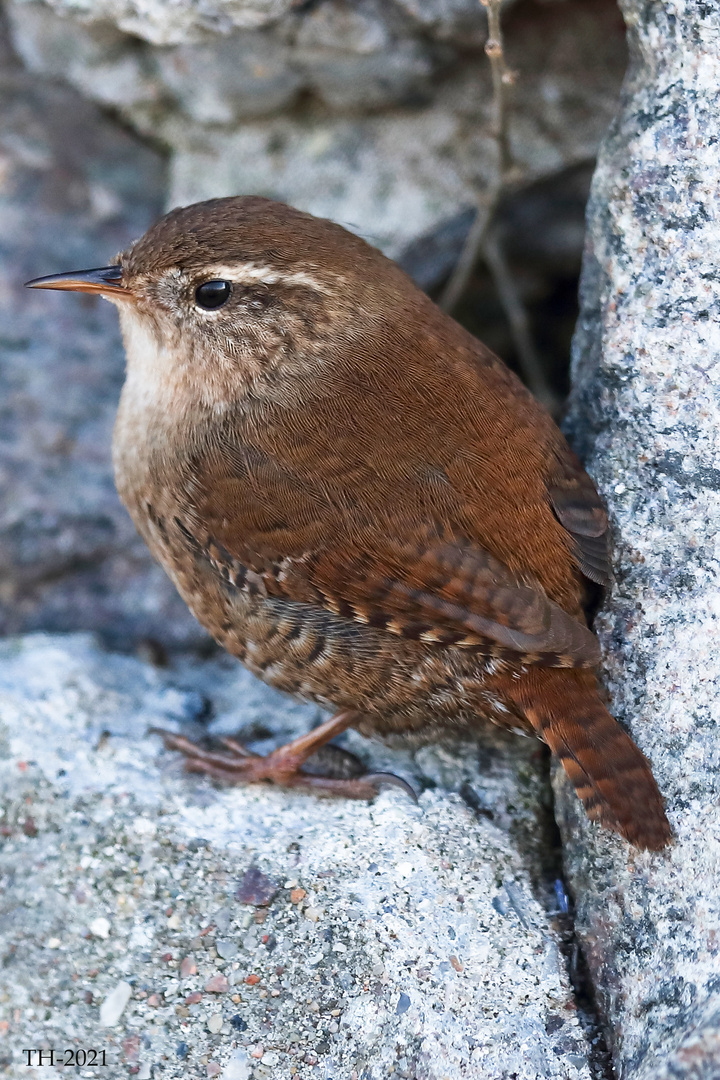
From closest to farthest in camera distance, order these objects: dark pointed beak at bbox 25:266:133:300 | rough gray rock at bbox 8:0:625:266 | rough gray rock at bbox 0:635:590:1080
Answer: rough gray rock at bbox 0:635:590:1080
dark pointed beak at bbox 25:266:133:300
rough gray rock at bbox 8:0:625:266

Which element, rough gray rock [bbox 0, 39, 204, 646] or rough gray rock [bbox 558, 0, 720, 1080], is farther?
rough gray rock [bbox 0, 39, 204, 646]

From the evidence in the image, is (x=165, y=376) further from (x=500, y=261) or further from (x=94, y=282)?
(x=500, y=261)

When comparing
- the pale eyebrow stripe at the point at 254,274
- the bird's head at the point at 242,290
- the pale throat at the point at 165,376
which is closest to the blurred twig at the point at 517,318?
the bird's head at the point at 242,290

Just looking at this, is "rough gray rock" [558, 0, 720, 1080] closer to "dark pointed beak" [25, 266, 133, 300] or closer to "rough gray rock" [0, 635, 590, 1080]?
"rough gray rock" [0, 635, 590, 1080]

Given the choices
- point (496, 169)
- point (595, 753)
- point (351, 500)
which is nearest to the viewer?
point (595, 753)

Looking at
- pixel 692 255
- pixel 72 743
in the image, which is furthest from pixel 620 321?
pixel 72 743

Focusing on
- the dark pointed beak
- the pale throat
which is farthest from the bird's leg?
the dark pointed beak

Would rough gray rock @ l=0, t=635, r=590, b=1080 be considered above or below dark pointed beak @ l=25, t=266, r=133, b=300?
below

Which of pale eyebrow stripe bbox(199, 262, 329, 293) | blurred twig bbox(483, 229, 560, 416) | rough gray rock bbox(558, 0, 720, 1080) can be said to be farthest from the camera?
blurred twig bbox(483, 229, 560, 416)

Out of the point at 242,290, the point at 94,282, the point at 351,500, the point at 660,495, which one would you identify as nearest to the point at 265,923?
the point at 351,500
